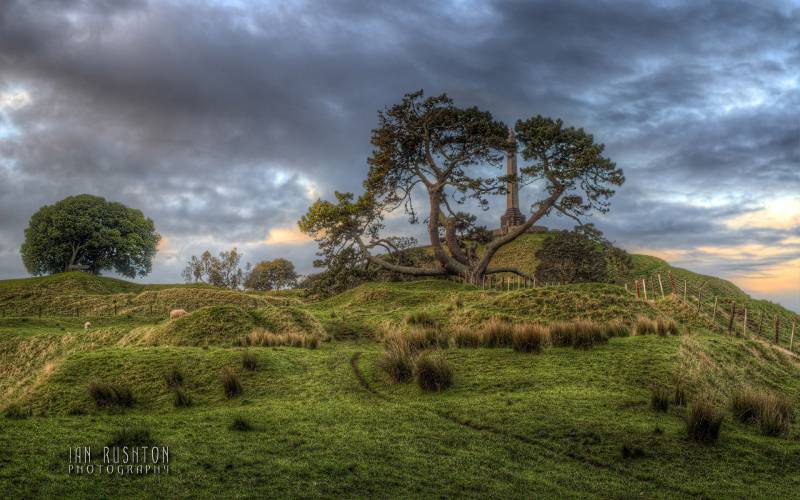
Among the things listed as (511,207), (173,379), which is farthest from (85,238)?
(173,379)

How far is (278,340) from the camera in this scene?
62.1 ft

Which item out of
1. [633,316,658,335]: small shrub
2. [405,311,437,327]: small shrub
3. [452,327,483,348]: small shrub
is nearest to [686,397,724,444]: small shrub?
[452,327,483,348]: small shrub

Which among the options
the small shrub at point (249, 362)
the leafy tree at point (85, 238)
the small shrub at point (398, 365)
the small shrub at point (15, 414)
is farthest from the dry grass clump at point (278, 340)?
the leafy tree at point (85, 238)

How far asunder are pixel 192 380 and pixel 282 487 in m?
7.86

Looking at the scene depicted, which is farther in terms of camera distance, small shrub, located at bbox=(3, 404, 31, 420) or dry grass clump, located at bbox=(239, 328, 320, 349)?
dry grass clump, located at bbox=(239, 328, 320, 349)

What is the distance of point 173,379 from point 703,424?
38.1 ft

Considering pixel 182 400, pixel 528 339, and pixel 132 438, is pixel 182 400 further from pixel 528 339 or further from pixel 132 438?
pixel 528 339

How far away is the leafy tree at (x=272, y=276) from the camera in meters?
82.1

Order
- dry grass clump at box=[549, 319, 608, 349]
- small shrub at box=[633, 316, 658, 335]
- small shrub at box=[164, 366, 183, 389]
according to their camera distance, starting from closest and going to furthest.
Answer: small shrub at box=[164, 366, 183, 389] < dry grass clump at box=[549, 319, 608, 349] < small shrub at box=[633, 316, 658, 335]

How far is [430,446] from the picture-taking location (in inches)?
323

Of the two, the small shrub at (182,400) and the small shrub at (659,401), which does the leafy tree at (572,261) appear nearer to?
the small shrub at (659,401)

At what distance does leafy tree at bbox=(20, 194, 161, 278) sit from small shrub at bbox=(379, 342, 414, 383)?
63583 mm

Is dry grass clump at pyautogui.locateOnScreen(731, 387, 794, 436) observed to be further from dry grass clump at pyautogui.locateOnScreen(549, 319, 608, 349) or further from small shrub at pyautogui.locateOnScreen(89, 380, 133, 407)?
small shrub at pyautogui.locateOnScreen(89, 380, 133, 407)

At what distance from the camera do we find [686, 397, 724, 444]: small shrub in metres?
8.72
